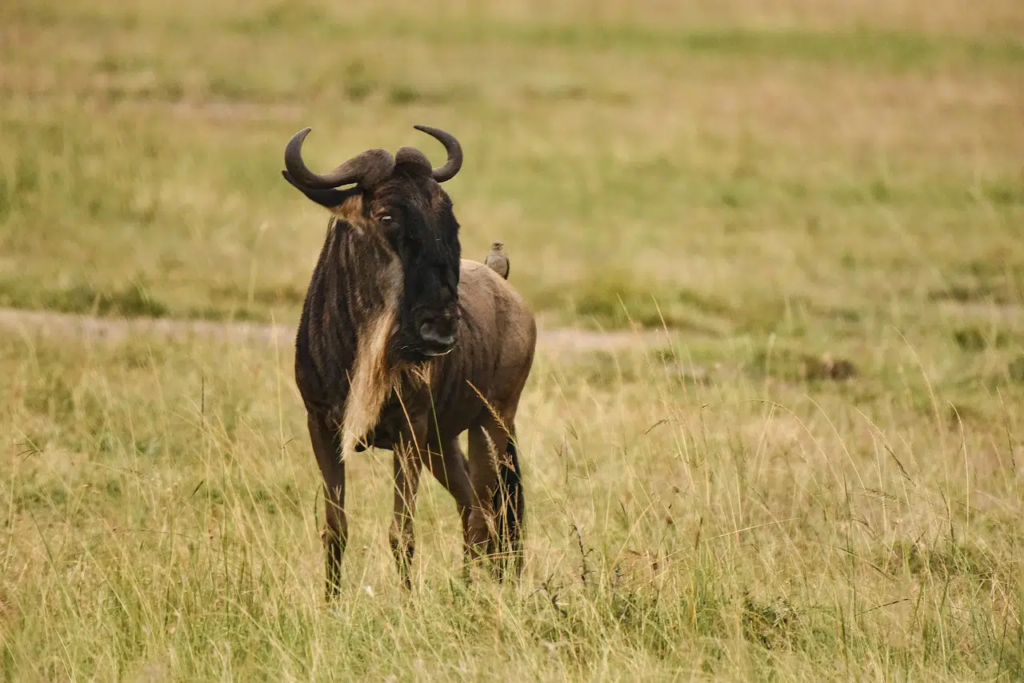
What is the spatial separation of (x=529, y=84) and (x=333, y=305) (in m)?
15.9

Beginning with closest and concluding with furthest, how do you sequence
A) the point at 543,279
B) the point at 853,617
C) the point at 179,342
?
the point at 853,617 < the point at 179,342 < the point at 543,279

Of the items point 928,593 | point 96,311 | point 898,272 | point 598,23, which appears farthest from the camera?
point 598,23

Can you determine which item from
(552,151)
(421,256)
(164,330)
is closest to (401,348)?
(421,256)

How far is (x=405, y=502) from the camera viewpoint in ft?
15.5

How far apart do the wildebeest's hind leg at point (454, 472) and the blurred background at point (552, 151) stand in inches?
87.2

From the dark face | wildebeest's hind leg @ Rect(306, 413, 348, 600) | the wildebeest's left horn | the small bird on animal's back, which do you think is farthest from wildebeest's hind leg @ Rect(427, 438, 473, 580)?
the wildebeest's left horn

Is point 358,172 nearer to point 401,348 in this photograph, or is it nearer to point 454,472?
point 401,348

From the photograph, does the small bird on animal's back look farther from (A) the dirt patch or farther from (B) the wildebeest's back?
(A) the dirt patch

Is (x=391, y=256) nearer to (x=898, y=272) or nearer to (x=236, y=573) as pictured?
(x=236, y=573)

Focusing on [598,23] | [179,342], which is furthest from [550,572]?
[598,23]

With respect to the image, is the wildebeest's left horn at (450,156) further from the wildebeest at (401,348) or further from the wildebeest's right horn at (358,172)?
the wildebeest's right horn at (358,172)

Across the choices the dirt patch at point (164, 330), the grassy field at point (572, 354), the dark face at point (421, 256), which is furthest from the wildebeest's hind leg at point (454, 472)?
the dirt patch at point (164, 330)

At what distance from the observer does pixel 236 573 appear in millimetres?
4434

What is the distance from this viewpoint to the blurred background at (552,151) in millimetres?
10750
